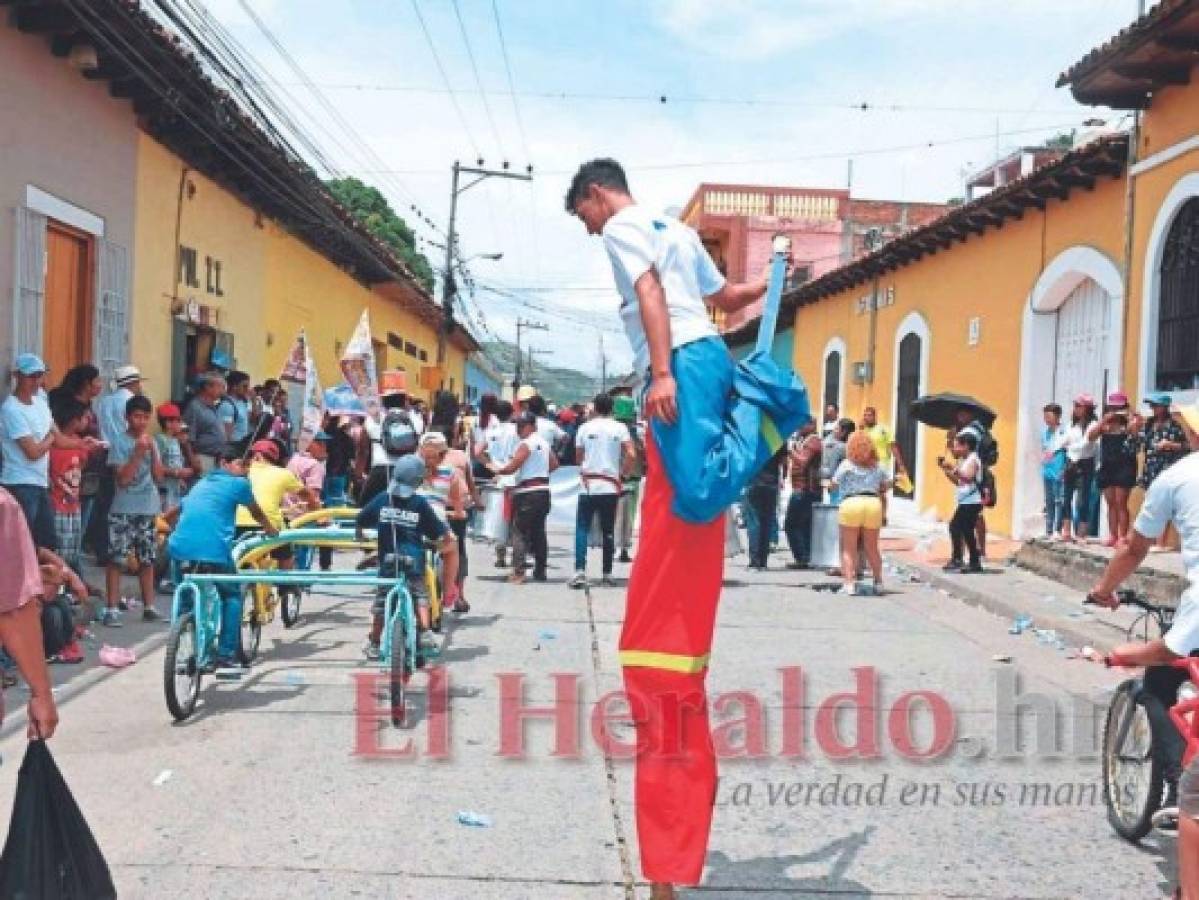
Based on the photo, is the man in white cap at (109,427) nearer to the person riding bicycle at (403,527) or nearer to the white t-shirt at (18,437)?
the white t-shirt at (18,437)

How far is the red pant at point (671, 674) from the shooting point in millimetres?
3766

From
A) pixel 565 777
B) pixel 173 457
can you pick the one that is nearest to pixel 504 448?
pixel 173 457

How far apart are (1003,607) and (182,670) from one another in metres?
7.62

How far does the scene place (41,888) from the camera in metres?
3.29

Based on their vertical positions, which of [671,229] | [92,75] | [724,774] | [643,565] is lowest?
[724,774]

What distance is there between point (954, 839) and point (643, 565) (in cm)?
210

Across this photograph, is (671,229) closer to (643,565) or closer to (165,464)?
(643,565)

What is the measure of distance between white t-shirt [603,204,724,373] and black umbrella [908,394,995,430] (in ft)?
37.9

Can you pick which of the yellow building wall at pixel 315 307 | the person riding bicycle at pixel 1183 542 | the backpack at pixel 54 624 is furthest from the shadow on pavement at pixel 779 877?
the yellow building wall at pixel 315 307

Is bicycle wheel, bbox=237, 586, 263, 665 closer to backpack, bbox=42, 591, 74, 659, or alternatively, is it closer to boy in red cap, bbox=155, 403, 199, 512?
boy in red cap, bbox=155, 403, 199, 512

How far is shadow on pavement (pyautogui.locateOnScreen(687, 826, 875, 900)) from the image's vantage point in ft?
14.3

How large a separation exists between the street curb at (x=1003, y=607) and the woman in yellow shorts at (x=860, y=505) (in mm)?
878


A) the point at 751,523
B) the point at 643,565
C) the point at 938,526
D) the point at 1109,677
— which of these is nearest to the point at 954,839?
the point at 643,565

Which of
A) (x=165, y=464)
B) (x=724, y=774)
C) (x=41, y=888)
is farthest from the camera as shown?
(x=165, y=464)
